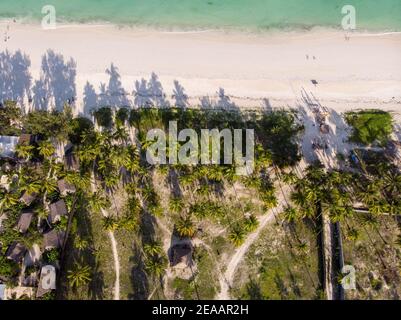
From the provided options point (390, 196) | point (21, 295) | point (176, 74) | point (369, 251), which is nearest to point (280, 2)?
point (176, 74)

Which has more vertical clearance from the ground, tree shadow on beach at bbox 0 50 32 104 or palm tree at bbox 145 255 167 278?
tree shadow on beach at bbox 0 50 32 104

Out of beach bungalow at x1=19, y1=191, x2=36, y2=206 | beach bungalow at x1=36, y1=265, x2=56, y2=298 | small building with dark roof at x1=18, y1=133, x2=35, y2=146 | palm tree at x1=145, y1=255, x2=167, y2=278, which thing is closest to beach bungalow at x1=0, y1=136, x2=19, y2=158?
small building with dark roof at x1=18, y1=133, x2=35, y2=146

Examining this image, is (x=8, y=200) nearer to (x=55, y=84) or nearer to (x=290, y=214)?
(x=55, y=84)

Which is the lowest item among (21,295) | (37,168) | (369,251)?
(21,295)

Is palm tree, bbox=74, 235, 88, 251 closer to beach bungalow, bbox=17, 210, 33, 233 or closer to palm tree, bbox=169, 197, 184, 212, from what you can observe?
beach bungalow, bbox=17, 210, 33, 233

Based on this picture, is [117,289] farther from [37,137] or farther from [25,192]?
[37,137]

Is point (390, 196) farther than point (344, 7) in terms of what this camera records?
No

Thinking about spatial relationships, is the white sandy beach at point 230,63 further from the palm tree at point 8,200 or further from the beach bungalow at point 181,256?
the beach bungalow at point 181,256
